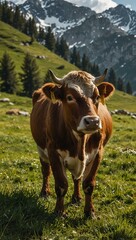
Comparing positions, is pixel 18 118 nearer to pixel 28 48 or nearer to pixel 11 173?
pixel 11 173

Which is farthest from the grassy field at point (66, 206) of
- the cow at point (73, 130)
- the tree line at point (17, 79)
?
the tree line at point (17, 79)

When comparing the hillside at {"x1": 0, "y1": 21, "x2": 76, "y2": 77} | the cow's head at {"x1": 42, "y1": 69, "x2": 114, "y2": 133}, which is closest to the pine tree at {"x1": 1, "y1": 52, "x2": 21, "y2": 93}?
the hillside at {"x1": 0, "y1": 21, "x2": 76, "y2": 77}

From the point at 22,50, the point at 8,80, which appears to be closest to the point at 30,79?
the point at 8,80

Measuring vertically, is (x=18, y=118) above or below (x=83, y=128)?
below

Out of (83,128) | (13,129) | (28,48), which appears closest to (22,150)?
(13,129)

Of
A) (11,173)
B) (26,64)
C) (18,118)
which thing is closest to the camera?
(11,173)

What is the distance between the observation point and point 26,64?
93.2 m

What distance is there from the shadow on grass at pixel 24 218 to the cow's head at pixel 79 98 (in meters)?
2.03

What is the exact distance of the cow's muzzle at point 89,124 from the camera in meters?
7.36

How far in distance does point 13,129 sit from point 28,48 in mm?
112722

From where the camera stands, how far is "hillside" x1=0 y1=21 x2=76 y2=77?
4756 inches

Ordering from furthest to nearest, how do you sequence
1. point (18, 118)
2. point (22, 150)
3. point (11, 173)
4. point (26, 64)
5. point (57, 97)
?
point (26, 64), point (18, 118), point (22, 150), point (11, 173), point (57, 97)

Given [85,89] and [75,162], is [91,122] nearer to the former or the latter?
[85,89]

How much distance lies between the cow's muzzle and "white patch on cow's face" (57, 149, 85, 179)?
4.23 feet
